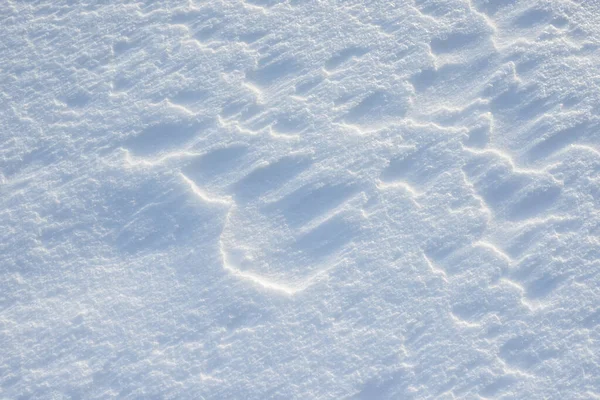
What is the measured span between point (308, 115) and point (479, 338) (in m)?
0.61

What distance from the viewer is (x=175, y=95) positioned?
1.33 metres

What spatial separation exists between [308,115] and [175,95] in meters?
0.31

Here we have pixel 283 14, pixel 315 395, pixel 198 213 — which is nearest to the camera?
pixel 315 395

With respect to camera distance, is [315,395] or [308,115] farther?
[308,115]

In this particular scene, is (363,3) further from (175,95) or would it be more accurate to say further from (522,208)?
(522,208)

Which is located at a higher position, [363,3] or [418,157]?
[363,3]

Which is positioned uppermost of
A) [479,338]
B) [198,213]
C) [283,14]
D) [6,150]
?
[283,14]

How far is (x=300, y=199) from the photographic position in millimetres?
1270

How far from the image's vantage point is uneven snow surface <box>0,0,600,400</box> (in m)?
1.17

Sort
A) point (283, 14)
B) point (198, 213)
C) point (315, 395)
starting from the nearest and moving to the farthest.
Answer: point (315, 395) < point (198, 213) < point (283, 14)

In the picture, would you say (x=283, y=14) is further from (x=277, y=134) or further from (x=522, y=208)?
(x=522, y=208)

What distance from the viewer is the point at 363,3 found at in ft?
4.58

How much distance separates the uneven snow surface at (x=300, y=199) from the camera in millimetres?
1170

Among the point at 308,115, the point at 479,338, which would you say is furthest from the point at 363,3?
the point at 479,338
